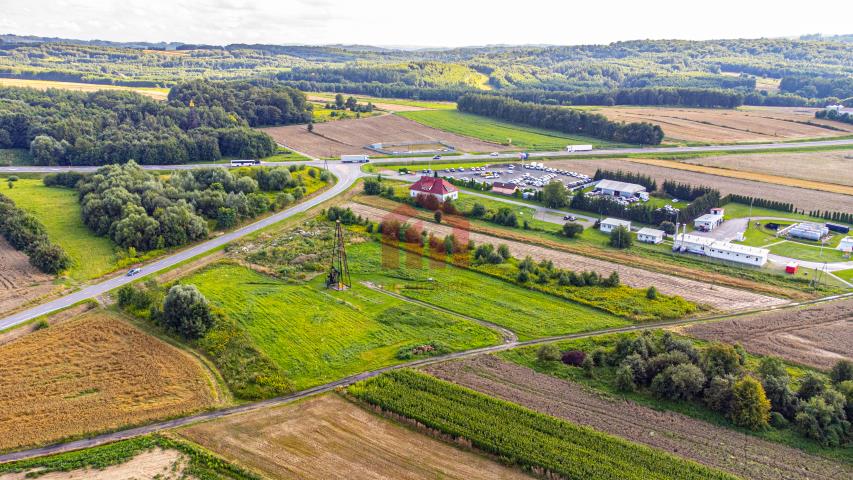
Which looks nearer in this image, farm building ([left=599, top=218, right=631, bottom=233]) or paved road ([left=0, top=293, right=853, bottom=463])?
paved road ([left=0, top=293, right=853, bottom=463])

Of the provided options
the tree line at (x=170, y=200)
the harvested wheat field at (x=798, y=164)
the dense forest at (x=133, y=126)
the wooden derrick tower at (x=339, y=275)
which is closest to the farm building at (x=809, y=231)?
the harvested wheat field at (x=798, y=164)

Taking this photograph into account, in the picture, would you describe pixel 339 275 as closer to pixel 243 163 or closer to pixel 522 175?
pixel 522 175

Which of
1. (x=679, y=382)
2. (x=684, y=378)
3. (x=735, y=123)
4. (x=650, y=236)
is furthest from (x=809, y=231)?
(x=735, y=123)

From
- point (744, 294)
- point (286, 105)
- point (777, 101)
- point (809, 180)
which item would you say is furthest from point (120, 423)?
point (777, 101)

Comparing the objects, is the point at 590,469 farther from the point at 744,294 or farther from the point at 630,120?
the point at 630,120

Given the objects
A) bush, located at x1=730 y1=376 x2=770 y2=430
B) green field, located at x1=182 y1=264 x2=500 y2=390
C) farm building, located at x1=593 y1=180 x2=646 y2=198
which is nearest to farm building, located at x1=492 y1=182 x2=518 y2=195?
farm building, located at x1=593 y1=180 x2=646 y2=198

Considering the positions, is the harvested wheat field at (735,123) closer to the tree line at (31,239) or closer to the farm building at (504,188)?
the farm building at (504,188)

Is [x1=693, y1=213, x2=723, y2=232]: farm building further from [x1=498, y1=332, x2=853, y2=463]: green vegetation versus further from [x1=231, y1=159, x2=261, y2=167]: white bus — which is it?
[x1=231, y1=159, x2=261, y2=167]: white bus
